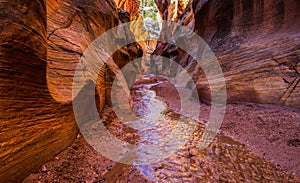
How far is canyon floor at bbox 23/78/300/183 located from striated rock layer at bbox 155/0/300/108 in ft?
3.22

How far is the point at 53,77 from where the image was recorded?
2.83 m

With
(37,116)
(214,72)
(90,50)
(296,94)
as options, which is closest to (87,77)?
(90,50)

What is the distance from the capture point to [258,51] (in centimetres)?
504

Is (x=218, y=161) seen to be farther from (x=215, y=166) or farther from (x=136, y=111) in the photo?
(x=136, y=111)

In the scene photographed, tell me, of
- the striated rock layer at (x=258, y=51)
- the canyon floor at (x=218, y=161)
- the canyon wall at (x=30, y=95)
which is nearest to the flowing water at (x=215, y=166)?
the canyon floor at (x=218, y=161)

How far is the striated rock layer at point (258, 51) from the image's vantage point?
4.23m

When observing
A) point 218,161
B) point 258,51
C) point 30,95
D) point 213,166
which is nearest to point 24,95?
point 30,95

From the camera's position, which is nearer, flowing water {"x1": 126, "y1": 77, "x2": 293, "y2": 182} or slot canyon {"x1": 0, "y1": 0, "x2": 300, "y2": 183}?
slot canyon {"x1": 0, "y1": 0, "x2": 300, "y2": 183}

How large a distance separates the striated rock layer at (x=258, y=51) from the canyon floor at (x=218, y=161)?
3.22 feet

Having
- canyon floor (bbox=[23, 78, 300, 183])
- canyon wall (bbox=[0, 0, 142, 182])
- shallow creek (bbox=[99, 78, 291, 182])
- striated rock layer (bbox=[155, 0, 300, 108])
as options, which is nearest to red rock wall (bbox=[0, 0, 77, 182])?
canyon wall (bbox=[0, 0, 142, 182])

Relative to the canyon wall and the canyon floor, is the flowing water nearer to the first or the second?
the canyon floor

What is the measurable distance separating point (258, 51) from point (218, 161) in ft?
15.8

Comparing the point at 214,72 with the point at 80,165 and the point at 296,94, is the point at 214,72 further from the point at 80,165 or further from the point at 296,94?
the point at 80,165

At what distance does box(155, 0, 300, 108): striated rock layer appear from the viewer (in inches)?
167
